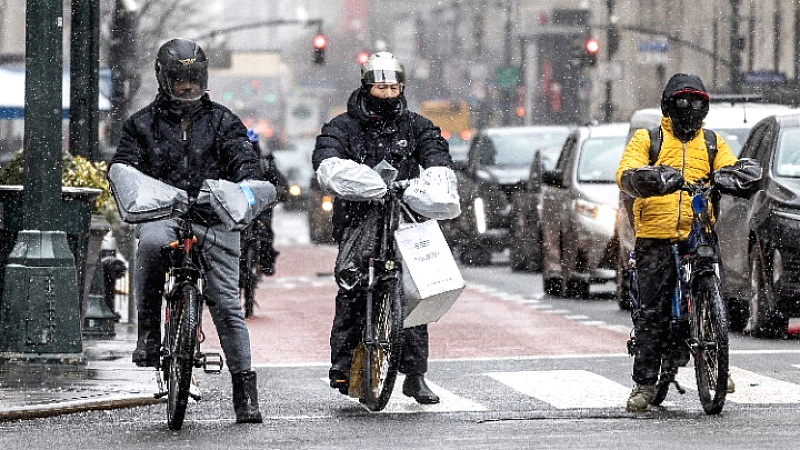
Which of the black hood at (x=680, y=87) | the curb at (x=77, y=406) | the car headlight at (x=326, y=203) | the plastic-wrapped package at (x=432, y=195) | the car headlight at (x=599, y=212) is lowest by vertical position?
the car headlight at (x=326, y=203)

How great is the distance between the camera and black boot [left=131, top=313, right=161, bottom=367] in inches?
418

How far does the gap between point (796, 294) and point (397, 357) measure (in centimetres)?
597

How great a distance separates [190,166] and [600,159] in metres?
13.0

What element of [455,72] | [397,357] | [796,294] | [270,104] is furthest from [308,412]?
[270,104]

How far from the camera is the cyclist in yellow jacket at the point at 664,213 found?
11266mm

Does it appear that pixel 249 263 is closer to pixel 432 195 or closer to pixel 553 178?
pixel 553 178

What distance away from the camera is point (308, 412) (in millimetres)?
11375

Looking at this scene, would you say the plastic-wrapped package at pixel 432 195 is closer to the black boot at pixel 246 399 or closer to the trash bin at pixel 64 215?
the black boot at pixel 246 399

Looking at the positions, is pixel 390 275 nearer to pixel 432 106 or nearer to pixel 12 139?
pixel 12 139

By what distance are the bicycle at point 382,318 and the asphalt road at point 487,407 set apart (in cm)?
15

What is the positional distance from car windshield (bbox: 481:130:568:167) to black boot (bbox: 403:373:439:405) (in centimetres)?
1916

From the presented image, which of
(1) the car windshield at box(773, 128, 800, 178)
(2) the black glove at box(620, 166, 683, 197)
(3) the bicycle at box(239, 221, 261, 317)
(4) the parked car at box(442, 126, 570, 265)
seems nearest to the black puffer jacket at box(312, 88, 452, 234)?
(2) the black glove at box(620, 166, 683, 197)

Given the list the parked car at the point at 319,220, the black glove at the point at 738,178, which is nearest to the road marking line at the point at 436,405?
the black glove at the point at 738,178

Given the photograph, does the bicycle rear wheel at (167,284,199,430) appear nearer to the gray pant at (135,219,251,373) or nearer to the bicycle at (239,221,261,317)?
the gray pant at (135,219,251,373)
